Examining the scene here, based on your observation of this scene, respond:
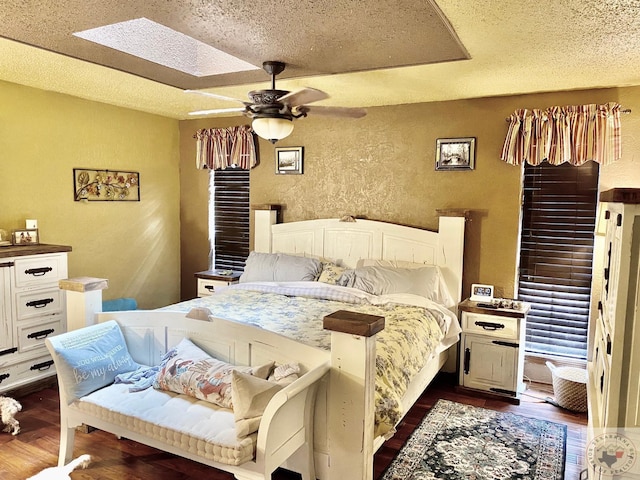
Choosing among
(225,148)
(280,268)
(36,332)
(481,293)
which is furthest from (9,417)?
(481,293)

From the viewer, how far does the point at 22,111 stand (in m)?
3.85

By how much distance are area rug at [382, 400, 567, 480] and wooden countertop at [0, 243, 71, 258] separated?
300 centimetres

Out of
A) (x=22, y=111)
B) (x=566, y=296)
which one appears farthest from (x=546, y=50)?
(x=22, y=111)

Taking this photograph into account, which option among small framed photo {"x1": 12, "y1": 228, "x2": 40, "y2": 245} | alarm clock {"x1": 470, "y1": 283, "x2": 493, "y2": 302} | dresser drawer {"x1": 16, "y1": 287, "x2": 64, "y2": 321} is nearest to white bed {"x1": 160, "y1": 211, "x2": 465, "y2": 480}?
alarm clock {"x1": 470, "y1": 283, "x2": 493, "y2": 302}

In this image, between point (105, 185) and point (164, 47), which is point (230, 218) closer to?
point (105, 185)

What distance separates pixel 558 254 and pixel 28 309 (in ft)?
14.0

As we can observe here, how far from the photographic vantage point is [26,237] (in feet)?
12.6

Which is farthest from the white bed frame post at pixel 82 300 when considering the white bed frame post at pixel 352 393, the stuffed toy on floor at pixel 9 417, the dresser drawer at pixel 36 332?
the white bed frame post at pixel 352 393

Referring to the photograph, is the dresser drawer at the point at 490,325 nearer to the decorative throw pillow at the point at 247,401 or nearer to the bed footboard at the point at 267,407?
the bed footboard at the point at 267,407

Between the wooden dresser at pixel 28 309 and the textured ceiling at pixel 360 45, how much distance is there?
142 centimetres

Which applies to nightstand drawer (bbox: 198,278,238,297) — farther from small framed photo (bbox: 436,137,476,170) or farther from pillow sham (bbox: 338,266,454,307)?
small framed photo (bbox: 436,137,476,170)

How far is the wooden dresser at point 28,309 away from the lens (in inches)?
135

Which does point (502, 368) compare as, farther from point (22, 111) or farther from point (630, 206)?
point (22, 111)

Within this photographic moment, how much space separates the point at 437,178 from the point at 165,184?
307cm
